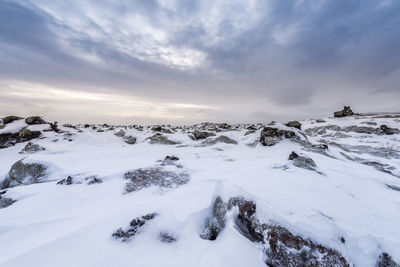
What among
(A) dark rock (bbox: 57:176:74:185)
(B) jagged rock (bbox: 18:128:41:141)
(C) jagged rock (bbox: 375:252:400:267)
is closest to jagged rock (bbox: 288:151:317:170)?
(C) jagged rock (bbox: 375:252:400:267)

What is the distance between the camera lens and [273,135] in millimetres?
12188

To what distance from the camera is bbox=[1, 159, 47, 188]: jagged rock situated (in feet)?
20.3

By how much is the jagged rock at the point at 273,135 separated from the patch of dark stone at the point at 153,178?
773 centimetres

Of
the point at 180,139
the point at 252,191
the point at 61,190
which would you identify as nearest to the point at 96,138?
the point at 180,139

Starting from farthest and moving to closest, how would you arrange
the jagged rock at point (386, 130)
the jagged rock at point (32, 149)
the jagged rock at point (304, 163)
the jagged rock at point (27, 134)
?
the jagged rock at point (386, 130) < the jagged rock at point (27, 134) < the jagged rock at point (32, 149) < the jagged rock at point (304, 163)

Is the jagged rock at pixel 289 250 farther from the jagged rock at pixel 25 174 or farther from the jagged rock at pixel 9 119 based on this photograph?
the jagged rock at pixel 9 119

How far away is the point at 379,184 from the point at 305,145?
249 inches

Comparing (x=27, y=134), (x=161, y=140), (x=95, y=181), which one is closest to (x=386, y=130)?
(x=161, y=140)

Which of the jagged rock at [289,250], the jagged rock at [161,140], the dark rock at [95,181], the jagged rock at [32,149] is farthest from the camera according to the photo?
the jagged rock at [161,140]

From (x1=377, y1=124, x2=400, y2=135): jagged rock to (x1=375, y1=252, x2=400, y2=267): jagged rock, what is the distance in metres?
23.9

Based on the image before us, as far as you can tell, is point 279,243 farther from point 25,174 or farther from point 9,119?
point 9,119

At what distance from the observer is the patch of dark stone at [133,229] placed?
9.60 ft

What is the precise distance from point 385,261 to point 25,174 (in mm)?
9671

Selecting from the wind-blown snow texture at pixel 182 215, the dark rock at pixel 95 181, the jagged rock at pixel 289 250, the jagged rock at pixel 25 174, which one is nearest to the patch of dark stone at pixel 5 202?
the wind-blown snow texture at pixel 182 215
